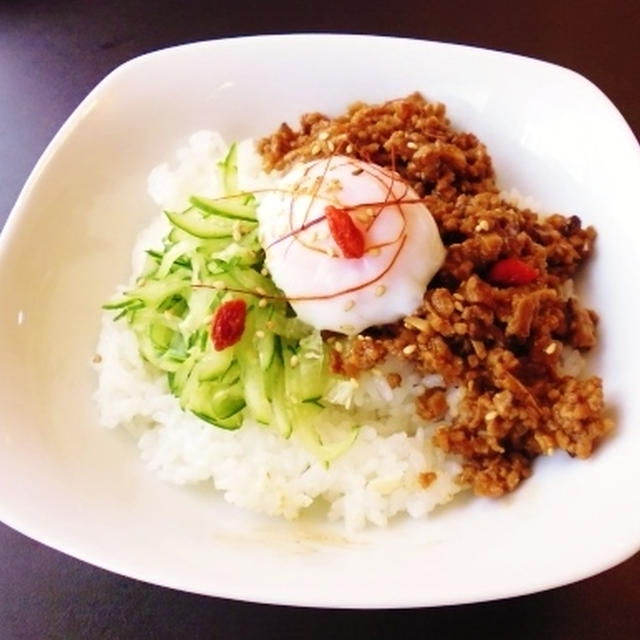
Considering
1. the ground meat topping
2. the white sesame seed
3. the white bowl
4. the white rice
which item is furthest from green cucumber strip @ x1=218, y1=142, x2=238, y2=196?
the white sesame seed

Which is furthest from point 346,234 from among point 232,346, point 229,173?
point 229,173

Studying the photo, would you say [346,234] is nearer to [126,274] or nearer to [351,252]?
[351,252]

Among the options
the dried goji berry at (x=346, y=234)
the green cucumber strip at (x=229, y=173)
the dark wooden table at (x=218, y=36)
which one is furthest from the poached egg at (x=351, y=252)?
the dark wooden table at (x=218, y=36)

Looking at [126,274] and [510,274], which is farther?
[126,274]

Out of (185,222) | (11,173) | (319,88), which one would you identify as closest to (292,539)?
(185,222)

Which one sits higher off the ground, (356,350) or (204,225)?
(204,225)

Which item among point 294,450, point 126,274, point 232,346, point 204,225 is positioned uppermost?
point 204,225

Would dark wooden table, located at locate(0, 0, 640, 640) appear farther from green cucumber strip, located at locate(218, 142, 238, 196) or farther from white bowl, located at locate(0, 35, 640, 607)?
green cucumber strip, located at locate(218, 142, 238, 196)
